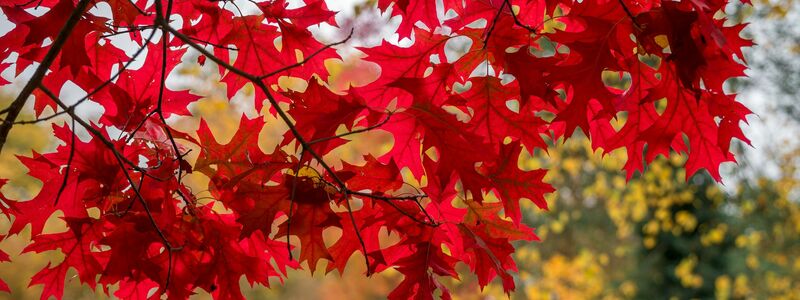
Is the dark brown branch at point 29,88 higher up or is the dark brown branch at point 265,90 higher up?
the dark brown branch at point 29,88

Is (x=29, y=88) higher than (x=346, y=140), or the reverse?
(x=29, y=88)

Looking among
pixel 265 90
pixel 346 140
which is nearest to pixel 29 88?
pixel 265 90

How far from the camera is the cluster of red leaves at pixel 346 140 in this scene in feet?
3.93

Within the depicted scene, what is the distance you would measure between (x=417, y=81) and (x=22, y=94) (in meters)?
0.59

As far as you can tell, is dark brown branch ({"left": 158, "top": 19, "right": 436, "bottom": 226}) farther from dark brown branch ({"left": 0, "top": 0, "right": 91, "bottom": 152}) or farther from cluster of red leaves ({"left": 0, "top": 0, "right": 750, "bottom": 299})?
dark brown branch ({"left": 0, "top": 0, "right": 91, "bottom": 152})

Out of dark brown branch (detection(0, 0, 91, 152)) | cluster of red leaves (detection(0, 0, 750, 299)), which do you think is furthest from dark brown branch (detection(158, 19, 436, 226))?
dark brown branch (detection(0, 0, 91, 152))

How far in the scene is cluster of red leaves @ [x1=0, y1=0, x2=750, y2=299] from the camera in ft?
3.93

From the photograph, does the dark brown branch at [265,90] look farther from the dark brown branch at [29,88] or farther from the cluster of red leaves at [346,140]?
the dark brown branch at [29,88]

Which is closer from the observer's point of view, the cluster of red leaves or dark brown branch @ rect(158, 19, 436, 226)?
dark brown branch @ rect(158, 19, 436, 226)

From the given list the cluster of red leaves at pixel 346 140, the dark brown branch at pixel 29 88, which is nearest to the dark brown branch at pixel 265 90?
the cluster of red leaves at pixel 346 140

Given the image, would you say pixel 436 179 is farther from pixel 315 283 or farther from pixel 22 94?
pixel 315 283

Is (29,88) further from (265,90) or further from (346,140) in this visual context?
(346,140)

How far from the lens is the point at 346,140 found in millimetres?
1179

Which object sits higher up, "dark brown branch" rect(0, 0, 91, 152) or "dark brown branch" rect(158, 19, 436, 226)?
"dark brown branch" rect(0, 0, 91, 152)
